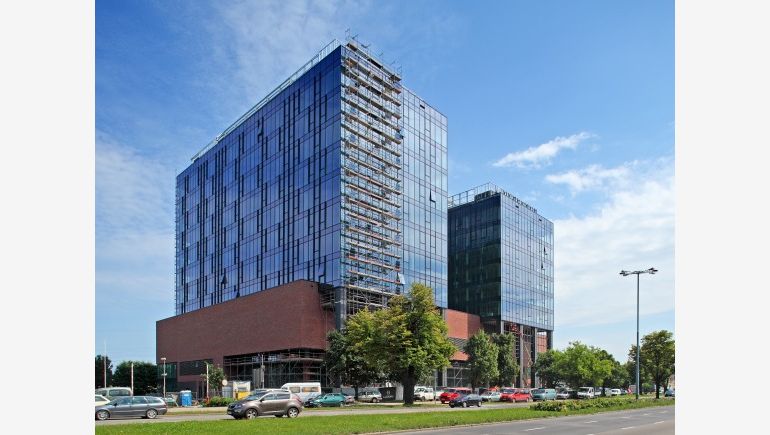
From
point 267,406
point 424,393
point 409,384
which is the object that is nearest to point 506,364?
point 424,393

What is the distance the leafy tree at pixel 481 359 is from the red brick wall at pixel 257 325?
19.4 m

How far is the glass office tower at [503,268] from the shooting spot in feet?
295

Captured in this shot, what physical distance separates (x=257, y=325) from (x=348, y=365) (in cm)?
1627

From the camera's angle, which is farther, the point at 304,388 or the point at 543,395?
the point at 543,395

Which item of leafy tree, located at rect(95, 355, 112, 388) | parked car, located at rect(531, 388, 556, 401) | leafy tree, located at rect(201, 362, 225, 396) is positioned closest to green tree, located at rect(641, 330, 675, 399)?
parked car, located at rect(531, 388, 556, 401)

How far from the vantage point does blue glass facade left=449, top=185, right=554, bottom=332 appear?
90125 mm

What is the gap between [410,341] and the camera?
45625mm

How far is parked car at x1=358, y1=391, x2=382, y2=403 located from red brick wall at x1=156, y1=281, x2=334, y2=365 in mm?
8573

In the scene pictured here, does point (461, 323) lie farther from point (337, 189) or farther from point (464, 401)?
point (464, 401)

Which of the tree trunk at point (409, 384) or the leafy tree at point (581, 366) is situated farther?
the leafy tree at point (581, 366)

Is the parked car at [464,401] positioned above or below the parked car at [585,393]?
above

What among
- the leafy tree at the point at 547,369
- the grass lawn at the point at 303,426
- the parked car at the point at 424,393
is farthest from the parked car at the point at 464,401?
the leafy tree at the point at 547,369

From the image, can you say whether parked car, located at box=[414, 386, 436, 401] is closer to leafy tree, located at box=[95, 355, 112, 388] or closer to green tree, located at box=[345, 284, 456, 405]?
green tree, located at box=[345, 284, 456, 405]

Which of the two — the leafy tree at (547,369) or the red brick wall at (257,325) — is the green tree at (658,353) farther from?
the red brick wall at (257,325)
